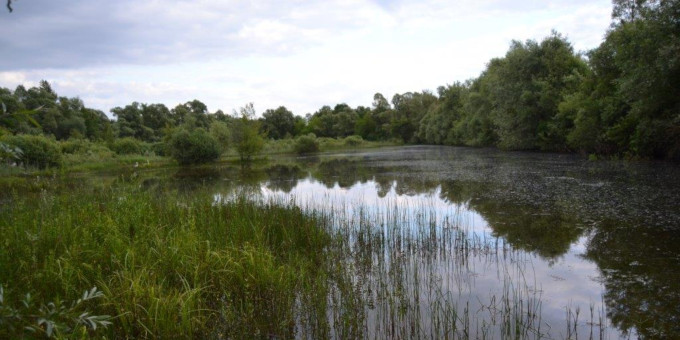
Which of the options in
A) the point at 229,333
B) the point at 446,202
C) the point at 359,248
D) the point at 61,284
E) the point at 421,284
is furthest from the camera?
the point at 446,202

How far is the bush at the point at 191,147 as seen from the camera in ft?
101

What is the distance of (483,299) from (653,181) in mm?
11444

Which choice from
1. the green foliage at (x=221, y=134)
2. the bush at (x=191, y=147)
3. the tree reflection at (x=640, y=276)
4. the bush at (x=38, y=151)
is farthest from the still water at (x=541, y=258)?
the green foliage at (x=221, y=134)

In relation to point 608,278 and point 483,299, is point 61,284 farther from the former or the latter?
point 608,278

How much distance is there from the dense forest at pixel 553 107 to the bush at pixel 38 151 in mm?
662

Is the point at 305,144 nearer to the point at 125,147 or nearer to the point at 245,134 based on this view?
the point at 245,134

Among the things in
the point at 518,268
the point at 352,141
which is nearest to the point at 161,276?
the point at 518,268

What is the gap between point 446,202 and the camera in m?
11.1

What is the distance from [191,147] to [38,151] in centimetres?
931

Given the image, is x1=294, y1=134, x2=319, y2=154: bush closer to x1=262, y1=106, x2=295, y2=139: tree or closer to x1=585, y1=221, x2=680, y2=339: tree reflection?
x1=262, y1=106, x2=295, y2=139: tree

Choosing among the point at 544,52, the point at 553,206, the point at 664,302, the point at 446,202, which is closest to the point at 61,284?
the point at 664,302

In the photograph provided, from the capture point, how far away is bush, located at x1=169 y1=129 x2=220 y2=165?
3092 cm

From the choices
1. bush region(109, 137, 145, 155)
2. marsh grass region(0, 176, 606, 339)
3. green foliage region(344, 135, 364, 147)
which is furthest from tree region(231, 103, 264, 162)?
green foliage region(344, 135, 364, 147)

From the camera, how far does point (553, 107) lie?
29562 mm
